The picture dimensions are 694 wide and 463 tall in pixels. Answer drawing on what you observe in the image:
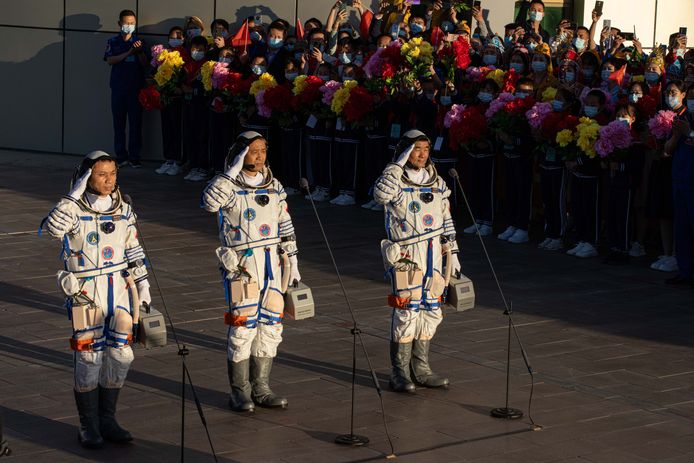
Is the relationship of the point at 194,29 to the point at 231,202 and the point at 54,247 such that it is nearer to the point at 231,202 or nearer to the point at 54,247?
the point at 54,247

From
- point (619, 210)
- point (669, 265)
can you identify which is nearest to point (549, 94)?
point (619, 210)

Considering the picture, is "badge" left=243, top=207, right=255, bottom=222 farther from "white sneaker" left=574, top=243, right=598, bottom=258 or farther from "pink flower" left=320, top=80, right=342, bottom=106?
"pink flower" left=320, top=80, right=342, bottom=106

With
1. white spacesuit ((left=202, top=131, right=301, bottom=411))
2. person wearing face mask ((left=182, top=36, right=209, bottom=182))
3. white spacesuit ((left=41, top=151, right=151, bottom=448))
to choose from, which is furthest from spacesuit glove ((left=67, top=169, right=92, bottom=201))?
person wearing face mask ((left=182, top=36, right=209, bottom=182))

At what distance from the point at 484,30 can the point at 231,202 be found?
12.4m

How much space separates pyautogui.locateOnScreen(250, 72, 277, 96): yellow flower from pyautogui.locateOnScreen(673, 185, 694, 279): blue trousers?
7.23 m

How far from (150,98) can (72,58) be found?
99.7 inches

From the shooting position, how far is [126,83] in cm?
2356

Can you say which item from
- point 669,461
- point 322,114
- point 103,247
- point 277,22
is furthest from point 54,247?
point 669,461

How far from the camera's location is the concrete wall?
2416cm

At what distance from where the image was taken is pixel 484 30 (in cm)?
2220

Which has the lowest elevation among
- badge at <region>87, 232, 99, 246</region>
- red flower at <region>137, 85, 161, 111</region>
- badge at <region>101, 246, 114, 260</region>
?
badge at <region>101, 246, 114, 260</region>

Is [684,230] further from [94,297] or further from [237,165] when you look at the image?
[94,297]

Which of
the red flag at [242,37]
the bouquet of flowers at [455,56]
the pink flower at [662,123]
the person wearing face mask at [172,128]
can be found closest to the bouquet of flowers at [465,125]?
the bouquet of flowers at [455,56]

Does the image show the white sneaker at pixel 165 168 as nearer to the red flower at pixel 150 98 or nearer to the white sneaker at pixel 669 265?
the red flower at pixel 150 98
